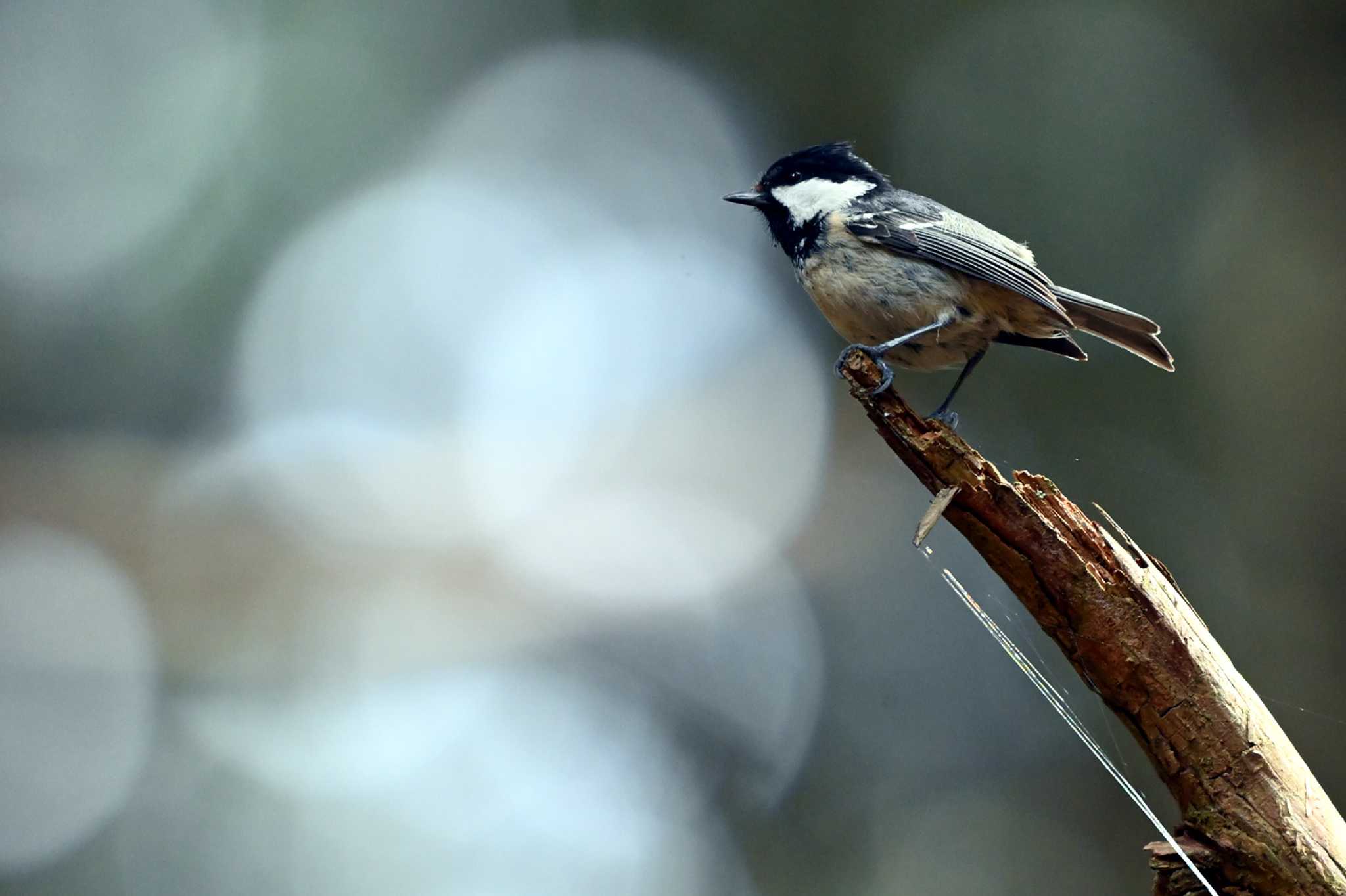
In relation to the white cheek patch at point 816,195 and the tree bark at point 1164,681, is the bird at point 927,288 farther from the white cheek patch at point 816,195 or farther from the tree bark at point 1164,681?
the tree bark at point 1164,681

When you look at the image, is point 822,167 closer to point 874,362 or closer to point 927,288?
point 927,288

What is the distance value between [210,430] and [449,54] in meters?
1.13

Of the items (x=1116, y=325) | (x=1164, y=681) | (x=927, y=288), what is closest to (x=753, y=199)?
(x=927, y=288)

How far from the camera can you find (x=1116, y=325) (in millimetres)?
1491

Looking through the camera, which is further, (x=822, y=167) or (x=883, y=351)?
(x=822, y=167)

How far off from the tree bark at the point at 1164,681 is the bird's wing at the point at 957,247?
13.4 inches

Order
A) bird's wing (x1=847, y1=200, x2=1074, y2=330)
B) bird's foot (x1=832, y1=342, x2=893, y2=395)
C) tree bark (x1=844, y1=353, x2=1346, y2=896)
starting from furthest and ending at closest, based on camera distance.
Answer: bird's wing (x1=847, y1=200, x2=1074, y2=330)
bird's foot (x1=832, y1=342, x2=893, y2=395)
tree bark (x1=844, y1=353, x2=1346, y2=896)

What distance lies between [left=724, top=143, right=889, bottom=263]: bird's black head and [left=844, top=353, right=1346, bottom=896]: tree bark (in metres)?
0.53

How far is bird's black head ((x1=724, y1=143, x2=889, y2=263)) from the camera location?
156cm

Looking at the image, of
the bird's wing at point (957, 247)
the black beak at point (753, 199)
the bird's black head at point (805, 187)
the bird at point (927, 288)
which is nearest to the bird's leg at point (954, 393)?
the bird at point (927, 288)

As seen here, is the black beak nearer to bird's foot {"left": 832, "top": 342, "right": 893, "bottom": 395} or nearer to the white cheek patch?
the white cheek patch

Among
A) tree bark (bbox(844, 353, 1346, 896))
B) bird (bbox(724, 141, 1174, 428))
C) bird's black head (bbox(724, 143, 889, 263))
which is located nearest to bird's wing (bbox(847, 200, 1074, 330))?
bird (bbox(724, 141, 1174, 428))

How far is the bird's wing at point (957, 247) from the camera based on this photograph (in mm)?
1384

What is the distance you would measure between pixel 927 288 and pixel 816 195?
0.27m
